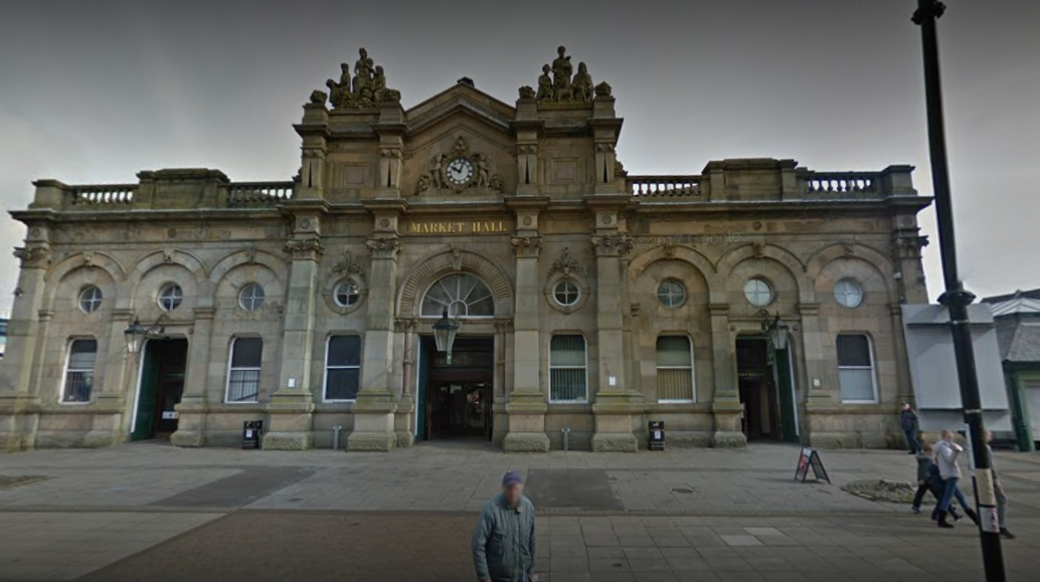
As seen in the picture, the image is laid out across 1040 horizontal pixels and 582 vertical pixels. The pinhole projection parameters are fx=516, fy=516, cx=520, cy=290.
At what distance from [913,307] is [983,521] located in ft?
7.50

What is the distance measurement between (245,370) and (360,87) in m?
12.1

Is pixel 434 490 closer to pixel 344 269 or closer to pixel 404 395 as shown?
pixel 404 395

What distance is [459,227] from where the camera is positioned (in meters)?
19.7

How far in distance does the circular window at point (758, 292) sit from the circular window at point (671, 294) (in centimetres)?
241

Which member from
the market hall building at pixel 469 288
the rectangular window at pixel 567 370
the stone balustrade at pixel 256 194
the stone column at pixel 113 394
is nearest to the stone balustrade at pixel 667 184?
the market hall building at pixel 469 288

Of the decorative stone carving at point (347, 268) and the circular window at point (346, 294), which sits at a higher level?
the decorative stone carving at point (347, 268)

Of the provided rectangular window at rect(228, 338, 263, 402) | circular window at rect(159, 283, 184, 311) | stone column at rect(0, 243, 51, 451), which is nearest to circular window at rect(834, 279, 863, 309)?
rectangular window at rect(228, 338, 263, 402)

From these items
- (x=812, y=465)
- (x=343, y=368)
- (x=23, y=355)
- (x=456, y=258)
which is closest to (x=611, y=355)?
(x=456, y=258)

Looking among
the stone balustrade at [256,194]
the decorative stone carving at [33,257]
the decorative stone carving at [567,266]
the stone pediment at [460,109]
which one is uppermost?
the stone pediment at [460,109]

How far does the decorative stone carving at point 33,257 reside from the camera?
2048 cm

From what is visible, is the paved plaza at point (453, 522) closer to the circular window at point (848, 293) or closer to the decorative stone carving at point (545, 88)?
the circular window at point (848, 293)

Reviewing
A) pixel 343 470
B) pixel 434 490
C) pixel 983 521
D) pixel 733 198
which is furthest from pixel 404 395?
pixel 983 521

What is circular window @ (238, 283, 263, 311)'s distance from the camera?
20312mm

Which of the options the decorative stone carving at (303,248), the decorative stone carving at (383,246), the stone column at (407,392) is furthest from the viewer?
the decorative stone carving at (303,248)
